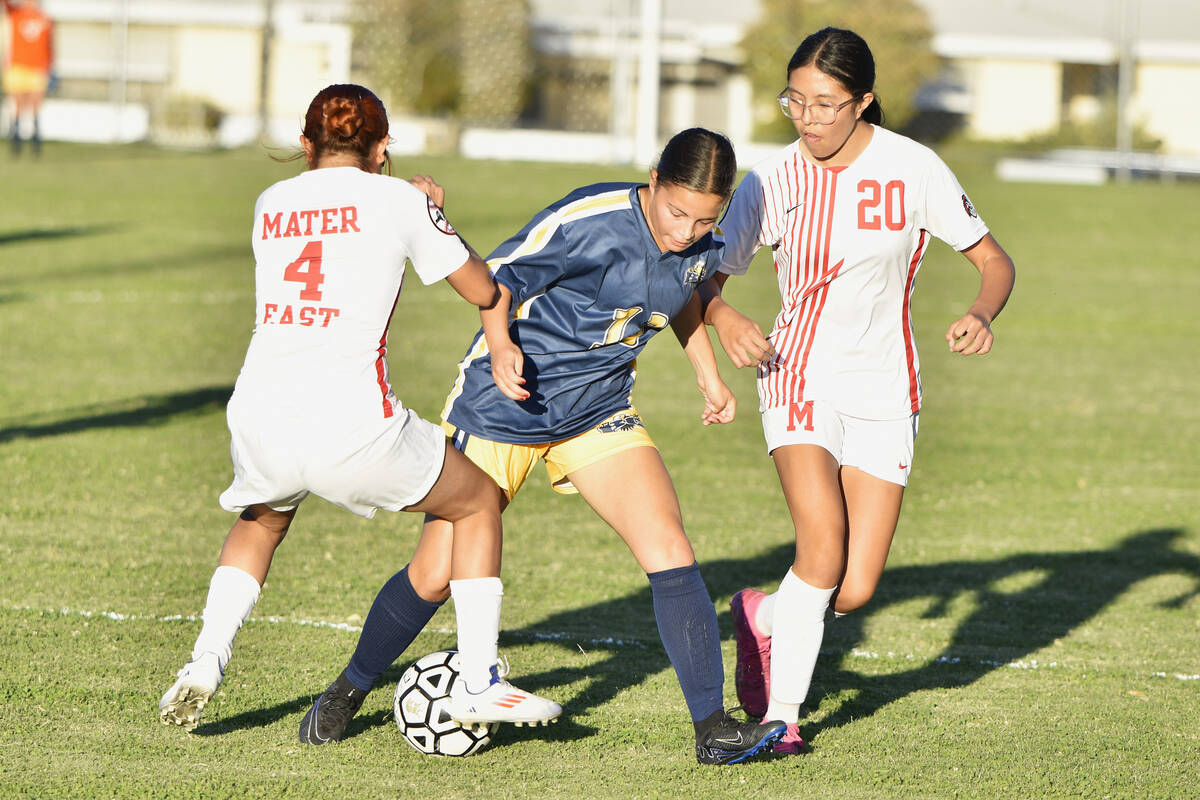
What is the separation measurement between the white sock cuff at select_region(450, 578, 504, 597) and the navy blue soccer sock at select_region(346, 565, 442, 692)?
258 mm

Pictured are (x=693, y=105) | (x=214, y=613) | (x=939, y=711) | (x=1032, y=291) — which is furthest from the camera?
(x=693, y=105)

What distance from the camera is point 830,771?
178 inches

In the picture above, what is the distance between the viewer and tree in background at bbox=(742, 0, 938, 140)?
33.6 m

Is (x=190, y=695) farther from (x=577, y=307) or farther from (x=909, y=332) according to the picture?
(x=909, y=332)

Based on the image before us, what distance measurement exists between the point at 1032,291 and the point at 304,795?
1694 centimetres

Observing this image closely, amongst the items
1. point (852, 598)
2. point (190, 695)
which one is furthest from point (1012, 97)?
point (190, 695)

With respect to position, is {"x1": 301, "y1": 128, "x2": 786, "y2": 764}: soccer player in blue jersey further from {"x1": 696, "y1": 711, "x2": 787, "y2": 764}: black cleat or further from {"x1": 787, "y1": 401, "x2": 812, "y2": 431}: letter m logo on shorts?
{"x1": 787, "y1": 401, "x2": 812, "y2": 431}: letter m logo on shorts

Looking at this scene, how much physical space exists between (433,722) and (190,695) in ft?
2.40

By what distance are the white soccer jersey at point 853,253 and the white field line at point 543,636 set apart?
134 centimetres

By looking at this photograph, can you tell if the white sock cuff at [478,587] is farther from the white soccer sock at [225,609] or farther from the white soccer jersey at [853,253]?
the white soccer jersey at [853,253]

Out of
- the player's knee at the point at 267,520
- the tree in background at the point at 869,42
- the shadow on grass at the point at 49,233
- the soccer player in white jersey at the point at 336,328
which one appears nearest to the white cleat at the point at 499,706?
the soccer player in white jersey at the point at 336,328

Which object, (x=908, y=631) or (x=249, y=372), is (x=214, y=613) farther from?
(x=908, y=631)

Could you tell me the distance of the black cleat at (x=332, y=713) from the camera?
4.55 metres

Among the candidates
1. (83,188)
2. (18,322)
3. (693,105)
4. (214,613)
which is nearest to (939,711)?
(214,613)
